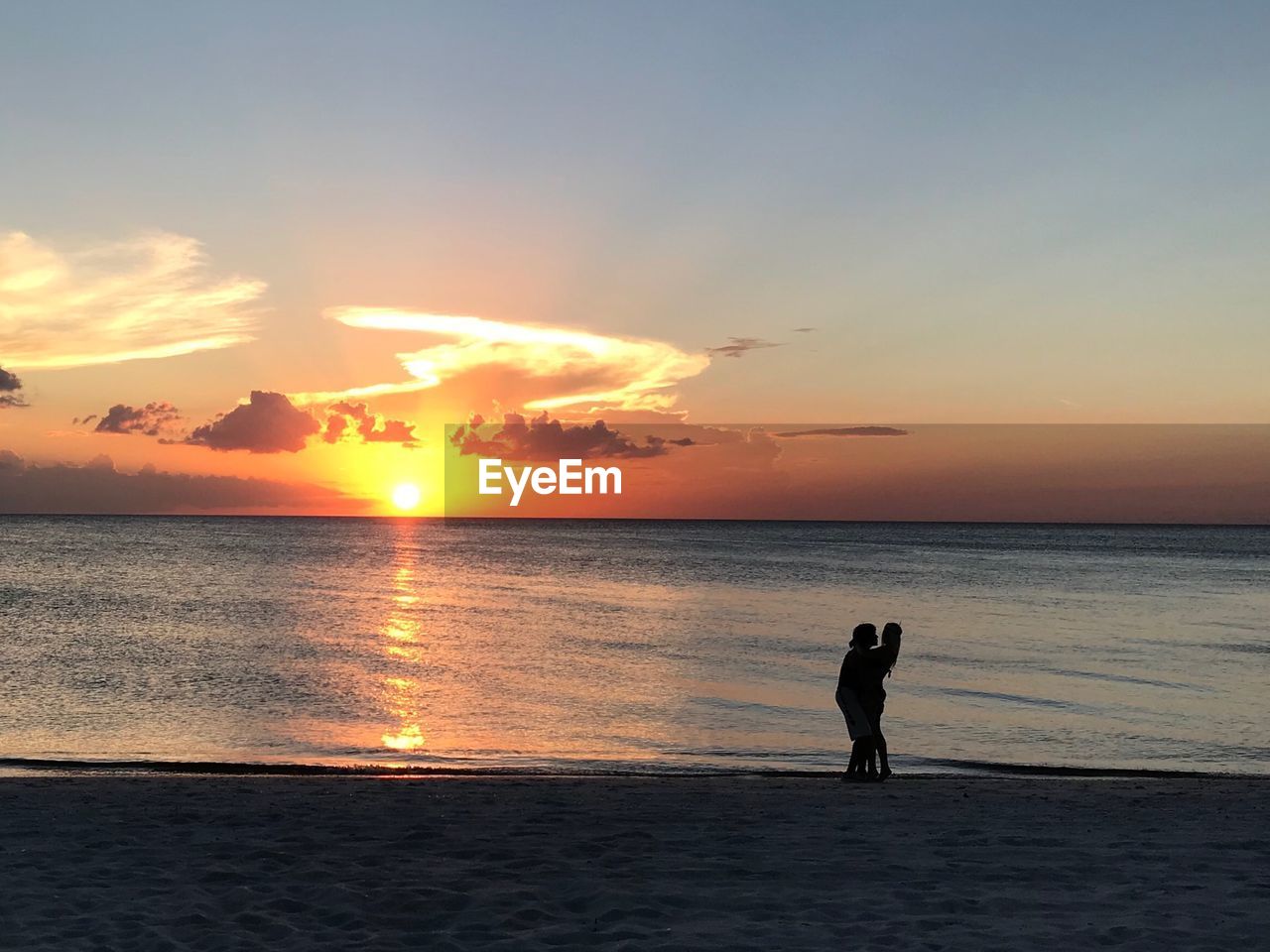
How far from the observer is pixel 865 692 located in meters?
14.0

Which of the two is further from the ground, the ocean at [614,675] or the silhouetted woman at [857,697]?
the silhouetted woman at [857,697]

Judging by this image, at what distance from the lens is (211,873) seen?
9.01 meters

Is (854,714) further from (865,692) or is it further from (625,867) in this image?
(625,867)

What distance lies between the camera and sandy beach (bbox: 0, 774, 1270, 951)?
297 inches

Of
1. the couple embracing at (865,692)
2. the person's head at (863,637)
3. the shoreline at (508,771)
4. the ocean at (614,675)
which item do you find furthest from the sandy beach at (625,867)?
the ocean at (614,675)

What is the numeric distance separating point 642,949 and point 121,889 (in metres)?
4.23

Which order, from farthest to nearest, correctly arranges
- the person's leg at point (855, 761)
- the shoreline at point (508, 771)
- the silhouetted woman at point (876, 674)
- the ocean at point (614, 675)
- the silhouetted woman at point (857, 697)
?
the ocean at point (614, 675)
the shoreline at point (508, 771)
the person's leg at point (855, 761)
the silhouetted woman at point (857, 697)
the silhouetted woman at point (876, 674)

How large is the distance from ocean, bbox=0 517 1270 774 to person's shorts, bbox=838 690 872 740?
8.22 feet

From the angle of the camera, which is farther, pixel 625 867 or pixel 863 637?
pixel 863 637

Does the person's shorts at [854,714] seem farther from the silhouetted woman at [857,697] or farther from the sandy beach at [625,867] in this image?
the sandy beach at [625,867]

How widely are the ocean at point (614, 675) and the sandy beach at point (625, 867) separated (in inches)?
183

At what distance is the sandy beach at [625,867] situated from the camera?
7.55 metres

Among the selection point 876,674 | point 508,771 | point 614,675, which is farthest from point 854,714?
point 614,675

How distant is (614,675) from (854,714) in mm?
14097
